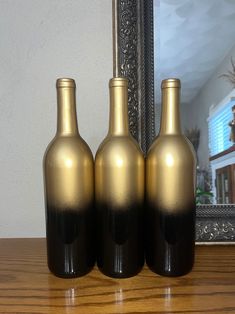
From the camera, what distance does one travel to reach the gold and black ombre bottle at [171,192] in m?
0.50

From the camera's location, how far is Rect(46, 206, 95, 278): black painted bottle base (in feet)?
1.67

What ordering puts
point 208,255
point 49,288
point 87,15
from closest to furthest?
point 49,288 → point 208,255 → point 87,15

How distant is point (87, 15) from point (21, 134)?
334 mm

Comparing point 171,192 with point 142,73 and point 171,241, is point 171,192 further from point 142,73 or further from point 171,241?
point 142,73

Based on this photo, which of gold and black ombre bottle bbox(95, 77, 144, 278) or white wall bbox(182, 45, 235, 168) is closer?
gold and black ombre bottle bbox(95, 77, 144, 278)

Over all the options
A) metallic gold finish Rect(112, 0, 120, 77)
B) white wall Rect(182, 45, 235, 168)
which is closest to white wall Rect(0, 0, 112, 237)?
metallic gold finish Rect(112, 0, 120, 77)

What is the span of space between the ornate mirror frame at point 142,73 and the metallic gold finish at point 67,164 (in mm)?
207

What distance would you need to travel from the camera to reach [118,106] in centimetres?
51

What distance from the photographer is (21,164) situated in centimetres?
78

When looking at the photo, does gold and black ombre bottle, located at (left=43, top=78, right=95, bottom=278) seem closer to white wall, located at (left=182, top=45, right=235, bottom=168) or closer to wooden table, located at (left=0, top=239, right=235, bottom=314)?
wooden table, located at (left=0, top=239, right=235, bottom=314)

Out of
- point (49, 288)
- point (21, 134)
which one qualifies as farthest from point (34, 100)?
point (49, 288)

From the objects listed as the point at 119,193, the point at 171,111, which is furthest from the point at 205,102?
the point at 119,193

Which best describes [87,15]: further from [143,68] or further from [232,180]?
[232,180]

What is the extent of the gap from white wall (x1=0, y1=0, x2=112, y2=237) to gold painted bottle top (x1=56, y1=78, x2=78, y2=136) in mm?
236
